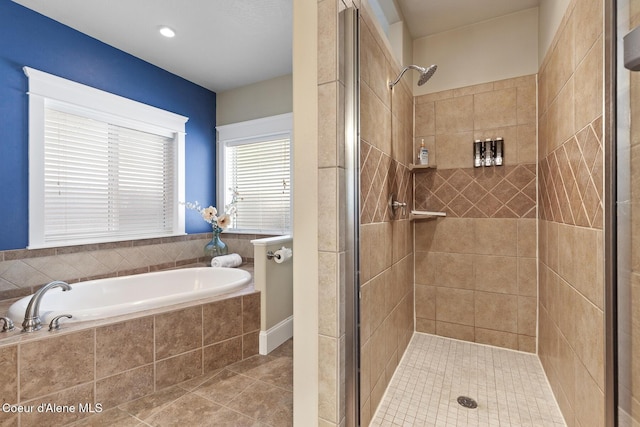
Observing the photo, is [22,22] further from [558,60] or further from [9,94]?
[558,60]

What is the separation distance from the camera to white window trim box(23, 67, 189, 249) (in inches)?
87.4

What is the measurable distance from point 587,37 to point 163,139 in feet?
11.4

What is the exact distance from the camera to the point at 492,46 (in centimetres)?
216

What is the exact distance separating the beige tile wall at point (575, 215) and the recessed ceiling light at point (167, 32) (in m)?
2.76

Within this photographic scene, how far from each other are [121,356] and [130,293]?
109cm

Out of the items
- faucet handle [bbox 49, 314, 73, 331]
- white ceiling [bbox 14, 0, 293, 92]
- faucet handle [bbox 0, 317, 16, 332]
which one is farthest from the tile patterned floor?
white ceiling [bbox 14, 0, 293, 92]

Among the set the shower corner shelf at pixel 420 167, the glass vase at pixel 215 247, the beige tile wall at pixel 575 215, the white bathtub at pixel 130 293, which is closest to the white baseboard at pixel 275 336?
the white bathtub at pixel 130 293

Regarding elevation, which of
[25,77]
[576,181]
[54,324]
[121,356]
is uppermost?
[25,77]

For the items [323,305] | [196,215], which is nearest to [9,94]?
[196,215]

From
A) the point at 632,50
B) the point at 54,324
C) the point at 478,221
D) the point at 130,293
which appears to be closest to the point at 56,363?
the point at 54,324

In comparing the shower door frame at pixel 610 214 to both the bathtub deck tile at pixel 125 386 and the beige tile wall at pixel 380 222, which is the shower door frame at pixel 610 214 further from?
the bathtub deck tile at pixel 125 386

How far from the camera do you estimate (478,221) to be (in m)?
2.23

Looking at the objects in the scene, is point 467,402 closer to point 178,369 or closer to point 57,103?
point 178,369

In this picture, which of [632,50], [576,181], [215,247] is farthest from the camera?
[215,247]
